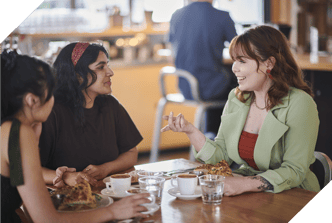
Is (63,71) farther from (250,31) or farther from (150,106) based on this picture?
(150,106)

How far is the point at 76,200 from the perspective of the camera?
970 millimetres

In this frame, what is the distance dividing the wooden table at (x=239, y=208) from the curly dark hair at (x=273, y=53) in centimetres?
35

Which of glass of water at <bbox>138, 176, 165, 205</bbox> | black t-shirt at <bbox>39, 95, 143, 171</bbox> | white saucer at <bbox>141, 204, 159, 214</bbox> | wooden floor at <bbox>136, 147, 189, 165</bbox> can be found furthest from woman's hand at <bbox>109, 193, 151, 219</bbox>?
wooden floor at <bbox>136, 147, 189, 165</bbox>

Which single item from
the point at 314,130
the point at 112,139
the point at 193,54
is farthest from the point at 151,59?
the point at 314,130

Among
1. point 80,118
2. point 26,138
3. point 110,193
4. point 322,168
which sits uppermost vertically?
point 26,138

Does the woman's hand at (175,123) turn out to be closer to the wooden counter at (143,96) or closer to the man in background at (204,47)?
the man in background at (204,47)

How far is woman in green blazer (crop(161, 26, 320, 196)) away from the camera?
1.29 meters

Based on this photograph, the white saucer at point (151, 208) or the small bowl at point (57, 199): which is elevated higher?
the small bowl at point (57, 199)

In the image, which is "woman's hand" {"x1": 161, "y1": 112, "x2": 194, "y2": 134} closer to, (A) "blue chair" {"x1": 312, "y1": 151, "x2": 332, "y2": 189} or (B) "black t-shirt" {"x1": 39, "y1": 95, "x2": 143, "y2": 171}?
(B) "black t-shirt" {"x1": 39, "y1": 95, "x2": 143, "y2": 171}

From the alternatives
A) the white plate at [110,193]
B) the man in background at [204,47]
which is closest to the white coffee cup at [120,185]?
the white plate at [110,193]

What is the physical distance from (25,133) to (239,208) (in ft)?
1.68

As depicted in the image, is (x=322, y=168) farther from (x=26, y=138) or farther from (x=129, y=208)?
(x=26, y=138)

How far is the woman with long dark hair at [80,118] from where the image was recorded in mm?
1366

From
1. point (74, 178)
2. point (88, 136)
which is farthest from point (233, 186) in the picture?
point (88, 136)
